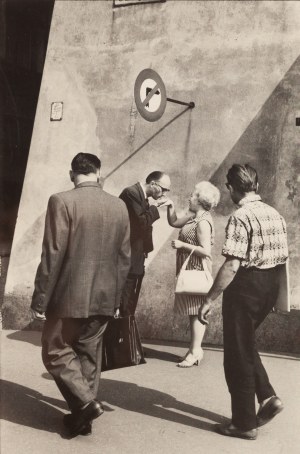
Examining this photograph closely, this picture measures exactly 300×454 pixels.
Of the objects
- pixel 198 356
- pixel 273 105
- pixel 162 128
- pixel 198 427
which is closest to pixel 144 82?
pixel 162 128

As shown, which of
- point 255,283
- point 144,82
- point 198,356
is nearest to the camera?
point 255,283

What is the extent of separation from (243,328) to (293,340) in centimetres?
327

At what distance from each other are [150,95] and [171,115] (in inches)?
31.0

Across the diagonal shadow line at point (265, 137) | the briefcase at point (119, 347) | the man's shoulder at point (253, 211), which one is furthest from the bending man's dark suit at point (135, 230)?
the man's shoulder at point (253, 211)

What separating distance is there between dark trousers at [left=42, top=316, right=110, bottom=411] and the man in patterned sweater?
82cm

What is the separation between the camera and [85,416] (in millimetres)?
4184

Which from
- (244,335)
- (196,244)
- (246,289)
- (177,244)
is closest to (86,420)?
(244,335)

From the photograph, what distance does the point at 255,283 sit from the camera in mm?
4203

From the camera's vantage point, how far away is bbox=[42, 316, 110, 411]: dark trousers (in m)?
4.20

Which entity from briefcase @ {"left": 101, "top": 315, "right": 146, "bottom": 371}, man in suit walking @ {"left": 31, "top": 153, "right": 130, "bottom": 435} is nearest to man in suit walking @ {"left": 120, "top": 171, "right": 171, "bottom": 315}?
briefcase @ {"left": 101, "top": 315, "right": 146, "bottom": 371}

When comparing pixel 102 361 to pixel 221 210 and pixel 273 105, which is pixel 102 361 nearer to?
pixel 221 210

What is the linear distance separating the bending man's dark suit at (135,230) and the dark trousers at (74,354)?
211cm

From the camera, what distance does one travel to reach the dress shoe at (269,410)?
4.32 metres

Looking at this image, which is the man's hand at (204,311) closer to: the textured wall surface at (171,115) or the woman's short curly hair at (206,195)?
the woman's short curly hair at (206,195)
